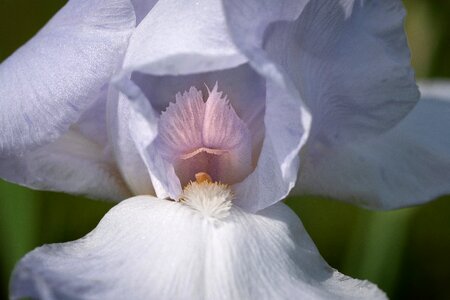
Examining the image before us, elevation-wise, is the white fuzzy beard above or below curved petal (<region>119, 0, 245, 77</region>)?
below

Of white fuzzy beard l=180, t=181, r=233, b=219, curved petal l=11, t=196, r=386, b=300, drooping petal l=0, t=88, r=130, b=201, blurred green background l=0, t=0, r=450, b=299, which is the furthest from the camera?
blurred green background l=0, t=0, r=450, b=299

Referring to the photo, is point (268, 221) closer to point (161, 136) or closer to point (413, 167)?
point (161, 136)

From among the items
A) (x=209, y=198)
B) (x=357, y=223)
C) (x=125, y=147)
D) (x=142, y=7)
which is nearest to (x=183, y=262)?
(x=209, y=198)

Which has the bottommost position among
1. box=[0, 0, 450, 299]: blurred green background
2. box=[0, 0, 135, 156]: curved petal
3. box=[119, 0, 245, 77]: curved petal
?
box=[0, 0, 450, 299]: blurred green background

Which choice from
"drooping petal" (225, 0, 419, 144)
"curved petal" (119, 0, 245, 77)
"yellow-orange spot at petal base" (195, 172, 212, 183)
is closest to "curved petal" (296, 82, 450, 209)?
"drooping petal" (225, 0, 419, 144)

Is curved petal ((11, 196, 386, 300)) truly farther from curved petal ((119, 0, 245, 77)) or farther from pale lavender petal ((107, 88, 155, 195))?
curved petal ((119, 0, 245, 77))

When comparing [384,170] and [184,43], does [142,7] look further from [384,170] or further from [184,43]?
[384,170]

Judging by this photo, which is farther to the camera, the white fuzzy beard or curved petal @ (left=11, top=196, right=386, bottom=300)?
the white fuzzy beard
